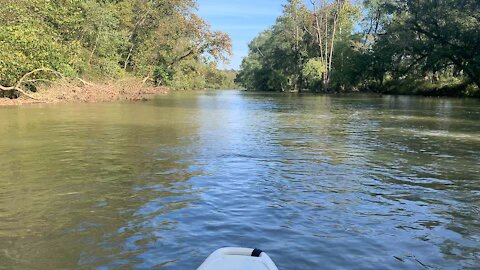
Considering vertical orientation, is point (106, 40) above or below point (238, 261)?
above

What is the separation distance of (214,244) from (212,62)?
2133 inches

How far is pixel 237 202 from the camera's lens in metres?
7.51

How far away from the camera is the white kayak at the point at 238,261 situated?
12.7ft

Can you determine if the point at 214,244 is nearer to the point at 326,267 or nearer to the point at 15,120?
the point at 326,267

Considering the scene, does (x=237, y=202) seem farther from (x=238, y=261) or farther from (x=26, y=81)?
(x=26, y=81)

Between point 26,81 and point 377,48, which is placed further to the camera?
point 377,48

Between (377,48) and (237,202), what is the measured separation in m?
60.5

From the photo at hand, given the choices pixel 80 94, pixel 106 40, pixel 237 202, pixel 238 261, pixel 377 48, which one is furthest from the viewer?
pixel 377 48

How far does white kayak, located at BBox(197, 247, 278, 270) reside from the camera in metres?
3.88

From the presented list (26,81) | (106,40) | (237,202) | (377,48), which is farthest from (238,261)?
(377,48)

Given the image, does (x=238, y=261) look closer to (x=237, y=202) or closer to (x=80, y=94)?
(x=237, y=202)

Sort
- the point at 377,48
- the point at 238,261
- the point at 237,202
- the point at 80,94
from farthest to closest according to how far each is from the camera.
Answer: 1. the point at 377,48
2. the point at 80,94
3. the point at 237,202
4. the point at 238,261

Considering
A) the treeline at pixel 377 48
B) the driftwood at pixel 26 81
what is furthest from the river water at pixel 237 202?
the treeline at pixel 377 48

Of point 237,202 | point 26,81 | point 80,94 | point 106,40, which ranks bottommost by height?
point 237,202
